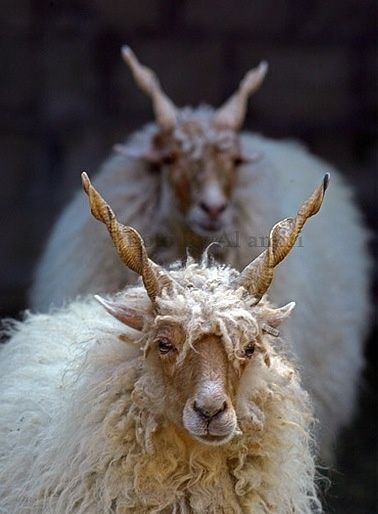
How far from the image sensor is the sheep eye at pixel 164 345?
357 cm

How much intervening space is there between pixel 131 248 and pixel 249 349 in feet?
1.48

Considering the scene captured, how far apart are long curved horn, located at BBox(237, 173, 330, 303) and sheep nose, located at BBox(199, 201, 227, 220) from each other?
1782 mm

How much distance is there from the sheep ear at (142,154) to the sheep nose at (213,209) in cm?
44

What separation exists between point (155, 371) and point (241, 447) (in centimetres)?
34

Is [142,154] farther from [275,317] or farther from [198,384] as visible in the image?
[198,384]

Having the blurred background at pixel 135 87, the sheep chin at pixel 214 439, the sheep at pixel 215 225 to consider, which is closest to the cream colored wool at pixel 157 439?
the sheep chin at pixel 214 439

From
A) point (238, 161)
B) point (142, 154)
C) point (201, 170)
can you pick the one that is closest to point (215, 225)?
point (201, 170)

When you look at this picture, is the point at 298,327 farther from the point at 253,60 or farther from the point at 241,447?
the point at 253,60

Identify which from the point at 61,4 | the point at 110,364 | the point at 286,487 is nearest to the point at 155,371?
the point at 110,364

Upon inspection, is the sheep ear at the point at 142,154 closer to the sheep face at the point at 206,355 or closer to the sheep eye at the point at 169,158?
the sheep eye at the point at 169,158

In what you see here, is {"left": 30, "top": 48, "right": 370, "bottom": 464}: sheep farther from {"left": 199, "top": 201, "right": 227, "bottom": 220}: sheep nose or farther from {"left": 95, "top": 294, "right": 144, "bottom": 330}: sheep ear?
{"left": 95, "top": 294, "right": 144, "bottom": 330}: sheep ear

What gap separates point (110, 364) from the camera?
375 cm

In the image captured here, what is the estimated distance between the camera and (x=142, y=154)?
19.4ft

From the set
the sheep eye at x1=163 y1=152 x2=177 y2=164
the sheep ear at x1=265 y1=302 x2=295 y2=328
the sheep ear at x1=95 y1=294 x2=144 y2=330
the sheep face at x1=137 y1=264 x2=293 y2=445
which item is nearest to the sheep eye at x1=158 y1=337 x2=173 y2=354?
the sheep face at x1=137 y1=264 x2=293 y2=445
